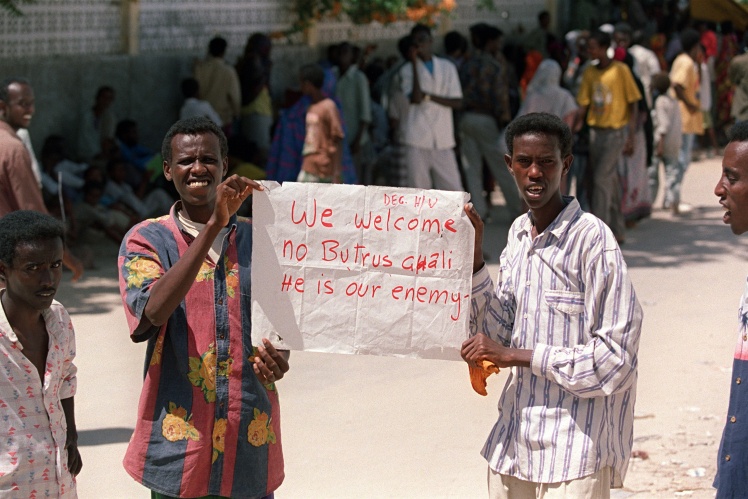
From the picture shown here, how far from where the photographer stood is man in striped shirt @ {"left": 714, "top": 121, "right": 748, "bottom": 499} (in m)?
3.11

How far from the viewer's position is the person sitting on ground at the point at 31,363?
336cm

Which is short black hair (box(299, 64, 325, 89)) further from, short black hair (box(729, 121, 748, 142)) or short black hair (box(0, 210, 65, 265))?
short black hair (box(729, 121, 748, 142))

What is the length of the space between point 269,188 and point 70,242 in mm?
7414

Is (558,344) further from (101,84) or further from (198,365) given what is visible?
(101,84)

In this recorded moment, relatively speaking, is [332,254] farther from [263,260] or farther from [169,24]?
[169,24]

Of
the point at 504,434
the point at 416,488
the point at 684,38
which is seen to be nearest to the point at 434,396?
the point at 416,488

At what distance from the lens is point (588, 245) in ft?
10.7

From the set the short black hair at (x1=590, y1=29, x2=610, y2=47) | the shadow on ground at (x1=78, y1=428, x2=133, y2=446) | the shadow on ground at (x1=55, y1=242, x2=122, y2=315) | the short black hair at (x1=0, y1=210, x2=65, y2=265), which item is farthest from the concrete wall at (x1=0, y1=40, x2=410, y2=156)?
the short black hair at (x1=0, y1=210, x2=65, y2=265)

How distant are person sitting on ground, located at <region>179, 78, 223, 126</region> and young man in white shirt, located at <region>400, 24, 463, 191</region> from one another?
2.50m

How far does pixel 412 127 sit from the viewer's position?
10484 millimetres

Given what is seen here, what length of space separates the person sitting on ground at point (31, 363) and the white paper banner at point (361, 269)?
620 mm

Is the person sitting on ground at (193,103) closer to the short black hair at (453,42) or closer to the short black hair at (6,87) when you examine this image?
the short black hair at (453,42)

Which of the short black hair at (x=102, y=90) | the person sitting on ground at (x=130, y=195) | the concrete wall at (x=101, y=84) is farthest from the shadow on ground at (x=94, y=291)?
the short black hair at (x=102, y=90)

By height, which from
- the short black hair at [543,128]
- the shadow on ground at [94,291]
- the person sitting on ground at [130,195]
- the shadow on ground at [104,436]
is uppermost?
the short black hair at [543,128]
